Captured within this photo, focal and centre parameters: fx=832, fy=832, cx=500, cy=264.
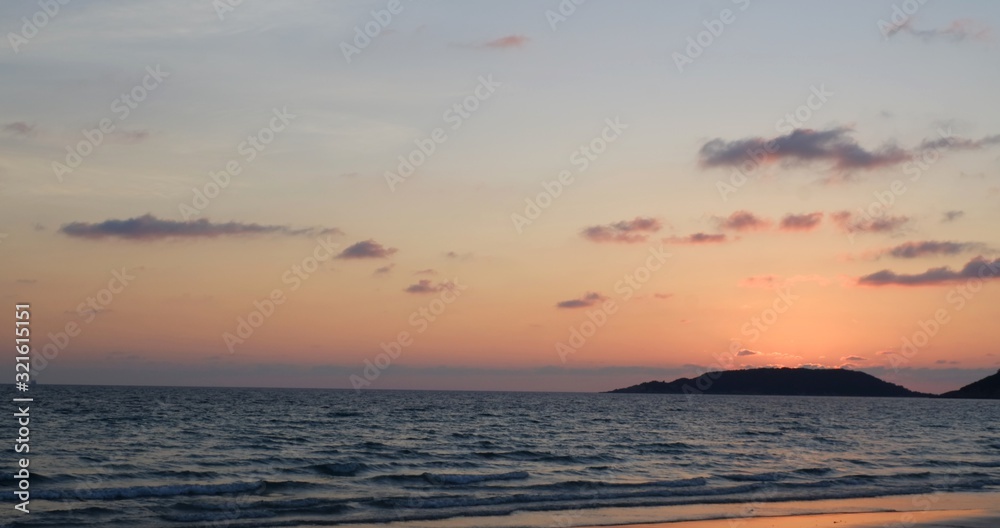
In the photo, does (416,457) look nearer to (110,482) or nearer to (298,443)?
(298,443)

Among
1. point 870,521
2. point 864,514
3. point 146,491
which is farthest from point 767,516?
point 146,491

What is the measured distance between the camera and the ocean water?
89.0 feet

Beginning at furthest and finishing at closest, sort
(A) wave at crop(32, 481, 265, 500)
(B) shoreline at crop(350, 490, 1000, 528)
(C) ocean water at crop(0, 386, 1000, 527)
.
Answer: (A) wave at crop(32, 481, 265, 500), (C) ocean water at crop(0, 386, 1000, 527), (B) shoreline at crop(350, 490, 1000, 528)

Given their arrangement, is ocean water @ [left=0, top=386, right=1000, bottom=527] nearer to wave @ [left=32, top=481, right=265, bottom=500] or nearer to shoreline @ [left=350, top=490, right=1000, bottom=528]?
wave @ [left=32, top=481, right=265, bottom=500]

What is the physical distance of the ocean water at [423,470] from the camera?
27.1 m

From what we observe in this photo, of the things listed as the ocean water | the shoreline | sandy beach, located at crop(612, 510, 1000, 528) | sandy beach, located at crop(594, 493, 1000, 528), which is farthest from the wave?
Result: sandy beach, located at crop(612, 510, 1000, 528)

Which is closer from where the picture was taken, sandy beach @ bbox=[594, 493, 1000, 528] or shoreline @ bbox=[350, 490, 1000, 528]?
shoreline @ bbox=[350, 490, 1000, 528]

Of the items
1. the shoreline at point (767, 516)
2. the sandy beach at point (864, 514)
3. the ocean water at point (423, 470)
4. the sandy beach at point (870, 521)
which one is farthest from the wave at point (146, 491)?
the sandy beach at point (870, 521)

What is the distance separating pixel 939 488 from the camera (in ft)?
114

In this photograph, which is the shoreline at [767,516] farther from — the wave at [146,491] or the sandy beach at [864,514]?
the wave at [146,491]

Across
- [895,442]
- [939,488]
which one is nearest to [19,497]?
[939,488]

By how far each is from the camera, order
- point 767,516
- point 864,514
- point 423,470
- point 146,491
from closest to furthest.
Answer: point 767,516
point 864,514
point 146,491
point 423,470

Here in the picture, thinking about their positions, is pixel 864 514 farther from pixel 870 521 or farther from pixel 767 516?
pixel 767 516

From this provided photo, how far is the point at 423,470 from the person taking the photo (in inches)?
1507
